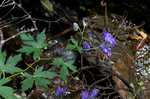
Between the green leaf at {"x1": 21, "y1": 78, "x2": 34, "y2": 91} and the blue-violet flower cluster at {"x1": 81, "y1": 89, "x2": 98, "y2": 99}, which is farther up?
the green leaf at {"x1": 21, "y1": 78, "x2": 34, "y2": 91}

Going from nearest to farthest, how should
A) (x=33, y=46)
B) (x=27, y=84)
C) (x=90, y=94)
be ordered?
(x=27, y=84)
(x=33, y=46)
(x=90, y=94)

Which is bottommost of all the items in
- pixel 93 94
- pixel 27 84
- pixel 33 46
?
pixel 93 94

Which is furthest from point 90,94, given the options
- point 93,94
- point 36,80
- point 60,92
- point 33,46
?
point 33,46

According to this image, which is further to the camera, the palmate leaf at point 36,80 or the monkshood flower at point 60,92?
the monkshood flower at point 60,92

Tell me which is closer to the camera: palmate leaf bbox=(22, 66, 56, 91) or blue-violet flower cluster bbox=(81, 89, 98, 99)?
palmate leaf bbox=(22, 66, 56, 91)

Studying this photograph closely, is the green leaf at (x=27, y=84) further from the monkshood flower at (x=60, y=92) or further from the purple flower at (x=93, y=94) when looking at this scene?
the purple flower at (x=93, y=94)

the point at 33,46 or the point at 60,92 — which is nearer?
the point at 33,46

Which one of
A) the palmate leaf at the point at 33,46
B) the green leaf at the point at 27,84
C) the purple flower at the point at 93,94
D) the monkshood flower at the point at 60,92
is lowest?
the purple flower at the point at 93,94

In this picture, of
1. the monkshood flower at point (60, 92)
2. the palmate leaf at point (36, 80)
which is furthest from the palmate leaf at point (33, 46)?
the monkshood flower at point (60, 92)

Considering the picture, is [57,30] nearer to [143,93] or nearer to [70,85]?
[70,85]

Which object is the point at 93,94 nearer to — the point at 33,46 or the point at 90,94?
the point at 90,94

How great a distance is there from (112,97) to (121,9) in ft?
3.34

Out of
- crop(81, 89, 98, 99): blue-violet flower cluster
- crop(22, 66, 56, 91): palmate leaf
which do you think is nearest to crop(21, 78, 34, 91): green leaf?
crop(22, 66, 56, 91): palmate leaf

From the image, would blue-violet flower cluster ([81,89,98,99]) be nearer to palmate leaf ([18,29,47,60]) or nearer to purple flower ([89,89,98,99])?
purple flower ([89,89,98,99])
